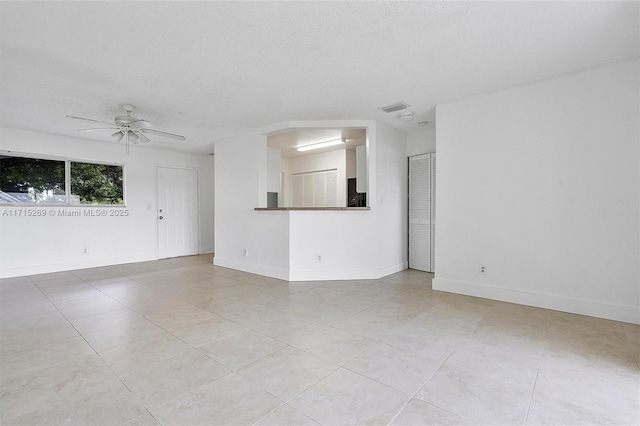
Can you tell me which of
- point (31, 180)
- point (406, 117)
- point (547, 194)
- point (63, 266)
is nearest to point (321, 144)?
point (406, 117)

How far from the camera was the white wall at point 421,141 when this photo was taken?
202 inches

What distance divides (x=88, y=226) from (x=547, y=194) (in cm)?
719

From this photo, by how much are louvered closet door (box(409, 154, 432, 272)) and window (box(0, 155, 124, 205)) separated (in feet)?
18.6

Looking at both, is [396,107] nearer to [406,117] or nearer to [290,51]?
[406,117]

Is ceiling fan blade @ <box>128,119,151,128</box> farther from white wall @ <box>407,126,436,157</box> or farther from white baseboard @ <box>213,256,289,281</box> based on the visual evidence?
white wall @ <box>407,126,436,157</box>

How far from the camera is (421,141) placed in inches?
208

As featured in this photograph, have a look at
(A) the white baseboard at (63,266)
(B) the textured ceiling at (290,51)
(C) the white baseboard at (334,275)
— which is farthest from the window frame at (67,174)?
(C) the white baseboard at (334,275)

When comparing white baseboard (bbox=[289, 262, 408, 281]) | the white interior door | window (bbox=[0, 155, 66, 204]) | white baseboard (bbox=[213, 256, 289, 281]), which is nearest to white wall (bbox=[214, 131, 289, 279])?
white baseboard (bbox=[213, 256, 289, 281])

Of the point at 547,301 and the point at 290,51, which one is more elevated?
the point at 290,51

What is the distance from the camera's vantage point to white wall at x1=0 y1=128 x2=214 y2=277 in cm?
504

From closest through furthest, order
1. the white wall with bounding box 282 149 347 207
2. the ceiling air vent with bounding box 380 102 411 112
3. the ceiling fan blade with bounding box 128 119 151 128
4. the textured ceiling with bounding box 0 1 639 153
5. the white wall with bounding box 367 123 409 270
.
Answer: the textured ceiling with bounding box 0 1 639 153 < the ceiling air vent with bounding box 380 102 411 112 < the ceiling fan blade with bounding box 128 119 151 128 < the white wall with bounding box 367 123 409 270 < the white wall with bounding box 282 149 347 207

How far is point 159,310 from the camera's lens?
3.27 meters

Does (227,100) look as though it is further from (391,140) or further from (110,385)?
(110,385)

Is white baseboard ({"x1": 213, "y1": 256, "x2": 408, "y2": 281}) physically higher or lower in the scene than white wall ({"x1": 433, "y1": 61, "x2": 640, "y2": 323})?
lower
